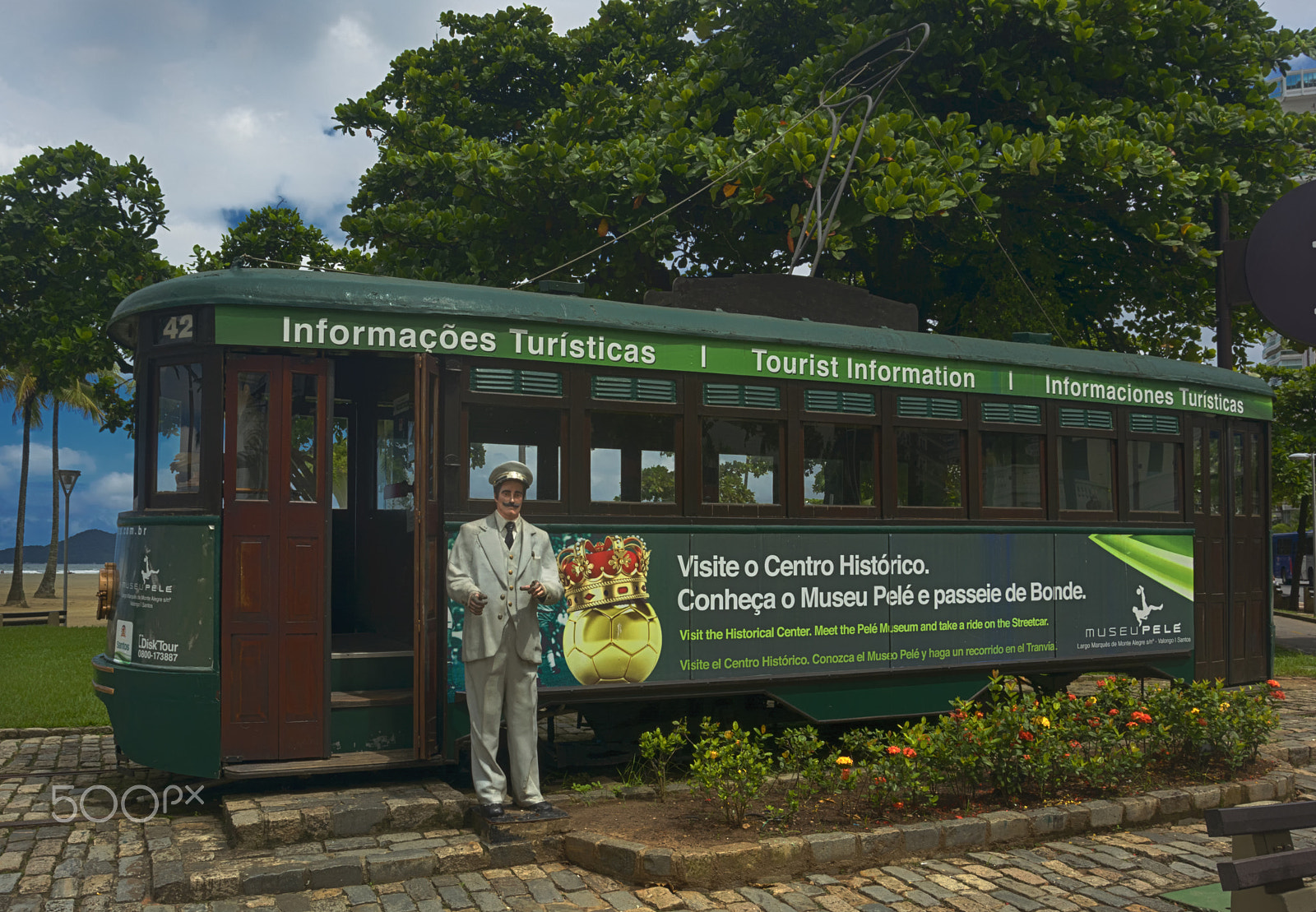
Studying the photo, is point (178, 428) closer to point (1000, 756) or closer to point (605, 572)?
point (605, 572)

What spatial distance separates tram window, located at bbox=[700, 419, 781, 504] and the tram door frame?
195 cm

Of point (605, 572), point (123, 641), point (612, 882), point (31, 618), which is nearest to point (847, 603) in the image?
point (605, 572)

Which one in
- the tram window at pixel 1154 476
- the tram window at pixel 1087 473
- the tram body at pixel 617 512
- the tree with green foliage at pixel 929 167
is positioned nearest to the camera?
the tram body at pixel 617 512

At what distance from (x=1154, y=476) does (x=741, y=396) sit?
4455mm

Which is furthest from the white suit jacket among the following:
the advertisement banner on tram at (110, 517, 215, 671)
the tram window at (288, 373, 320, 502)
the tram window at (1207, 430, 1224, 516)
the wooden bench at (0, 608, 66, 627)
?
the wooden bench at (0, 608, 66, 627)

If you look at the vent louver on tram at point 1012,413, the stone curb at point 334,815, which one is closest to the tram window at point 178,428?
the stone curb at point 334,815

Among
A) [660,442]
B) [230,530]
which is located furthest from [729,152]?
[230,530]

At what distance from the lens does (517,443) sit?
763 centimetres

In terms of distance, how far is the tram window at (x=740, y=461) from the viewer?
26.9 ft

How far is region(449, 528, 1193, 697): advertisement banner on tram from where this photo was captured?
771cm

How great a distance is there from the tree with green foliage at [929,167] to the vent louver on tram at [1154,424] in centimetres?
453

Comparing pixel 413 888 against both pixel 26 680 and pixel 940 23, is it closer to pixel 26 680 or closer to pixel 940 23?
pixel 26 680

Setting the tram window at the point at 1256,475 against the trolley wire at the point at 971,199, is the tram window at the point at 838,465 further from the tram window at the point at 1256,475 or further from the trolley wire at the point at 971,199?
the trolley wire at the point at 971,199

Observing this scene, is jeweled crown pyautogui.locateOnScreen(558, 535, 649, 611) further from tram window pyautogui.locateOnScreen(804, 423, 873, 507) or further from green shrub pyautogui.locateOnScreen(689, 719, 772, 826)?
tram window pyautogui.locateOnScreen(804, 423, 873, 507)
